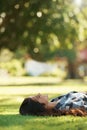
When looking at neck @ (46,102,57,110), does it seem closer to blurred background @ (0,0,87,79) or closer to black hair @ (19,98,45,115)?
black hair @ (19,98,45,115)

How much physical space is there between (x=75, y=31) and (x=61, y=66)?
56337 millimetres

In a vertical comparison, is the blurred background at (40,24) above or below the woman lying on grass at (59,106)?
above

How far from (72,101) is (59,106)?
0.32 metres

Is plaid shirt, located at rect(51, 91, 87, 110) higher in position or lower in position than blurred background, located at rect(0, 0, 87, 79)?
lower

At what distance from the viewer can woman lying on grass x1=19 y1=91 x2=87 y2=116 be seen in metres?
12.4

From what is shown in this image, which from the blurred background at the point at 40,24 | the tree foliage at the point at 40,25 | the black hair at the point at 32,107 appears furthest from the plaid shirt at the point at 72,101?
the tree foliage at the point at 40,25

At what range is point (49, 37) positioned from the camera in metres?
34.5

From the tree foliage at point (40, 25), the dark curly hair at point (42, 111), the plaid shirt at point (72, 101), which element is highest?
the tree foliage at point (40, 25)

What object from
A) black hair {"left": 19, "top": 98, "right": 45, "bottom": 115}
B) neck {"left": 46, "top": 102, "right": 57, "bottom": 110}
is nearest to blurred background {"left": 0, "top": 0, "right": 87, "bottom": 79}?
black hair {"left": 19, "top": 98, "right": 45, "bottom": 115}

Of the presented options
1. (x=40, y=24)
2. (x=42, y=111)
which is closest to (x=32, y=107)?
(x=42, y=111)

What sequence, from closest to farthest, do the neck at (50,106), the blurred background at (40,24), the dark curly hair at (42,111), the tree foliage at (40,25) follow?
the dark curly hair at (42,111), the neck at (50,106), the blurred background at (40,24), the tree foliage at (40,25)

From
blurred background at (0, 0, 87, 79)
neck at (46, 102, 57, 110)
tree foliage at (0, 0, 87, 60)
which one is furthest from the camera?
tree foliage at (0, 0, 87, 60)

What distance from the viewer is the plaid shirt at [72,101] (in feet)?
40.7

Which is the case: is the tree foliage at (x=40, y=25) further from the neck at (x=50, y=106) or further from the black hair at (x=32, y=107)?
the neck at (x=50, y=106)
